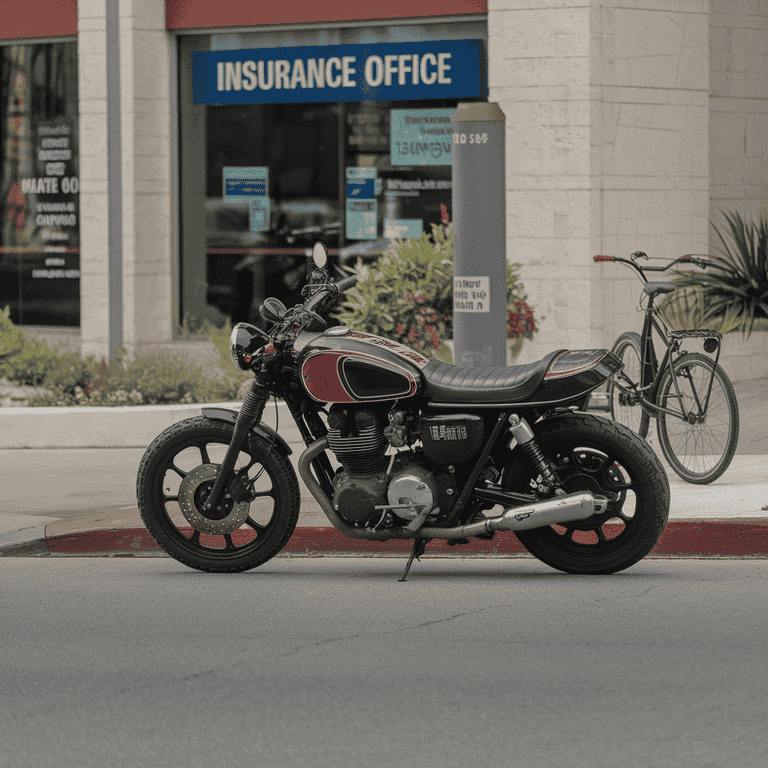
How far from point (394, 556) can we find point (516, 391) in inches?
60.1

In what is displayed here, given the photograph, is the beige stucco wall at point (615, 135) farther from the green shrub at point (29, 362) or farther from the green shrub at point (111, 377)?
the green shrub at point (29, 362)

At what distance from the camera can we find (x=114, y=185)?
13.6 meters

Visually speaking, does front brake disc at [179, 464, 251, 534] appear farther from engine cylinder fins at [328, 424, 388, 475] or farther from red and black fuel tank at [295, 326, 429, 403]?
red and black fuel tank at [295, 326, 429, 403]

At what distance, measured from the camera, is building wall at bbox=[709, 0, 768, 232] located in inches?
572

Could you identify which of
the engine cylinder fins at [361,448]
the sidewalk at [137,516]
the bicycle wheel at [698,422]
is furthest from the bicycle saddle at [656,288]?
the engine cylinder fins at [361,448]

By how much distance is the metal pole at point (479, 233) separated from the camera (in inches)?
377

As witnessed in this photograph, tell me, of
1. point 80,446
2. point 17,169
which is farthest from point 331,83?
point 80,446

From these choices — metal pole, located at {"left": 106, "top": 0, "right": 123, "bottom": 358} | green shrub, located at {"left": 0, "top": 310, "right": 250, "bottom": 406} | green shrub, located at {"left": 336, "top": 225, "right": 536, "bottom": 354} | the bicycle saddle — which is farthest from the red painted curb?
metal pole, located at {"left": 106, "top": 0, "right": 123, "bottom": 358}

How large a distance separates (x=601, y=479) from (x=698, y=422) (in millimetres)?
2438

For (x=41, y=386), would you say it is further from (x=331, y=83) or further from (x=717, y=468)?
(x=717, y=468)

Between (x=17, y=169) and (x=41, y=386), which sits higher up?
(x=17, y=169)

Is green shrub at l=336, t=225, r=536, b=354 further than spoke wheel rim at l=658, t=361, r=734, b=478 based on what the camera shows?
Yes

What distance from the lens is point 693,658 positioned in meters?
5.38

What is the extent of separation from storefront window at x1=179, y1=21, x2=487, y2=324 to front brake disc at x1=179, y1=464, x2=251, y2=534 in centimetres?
793
